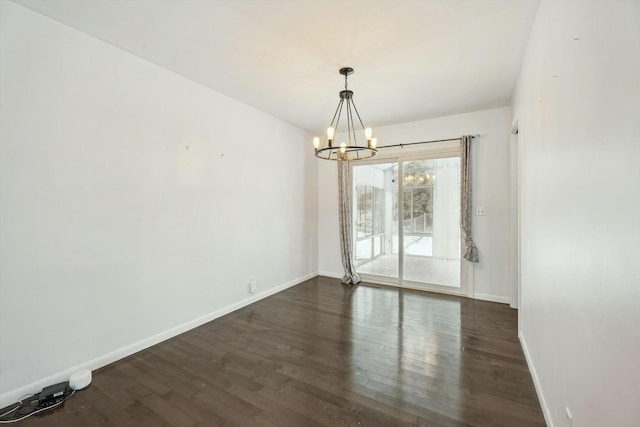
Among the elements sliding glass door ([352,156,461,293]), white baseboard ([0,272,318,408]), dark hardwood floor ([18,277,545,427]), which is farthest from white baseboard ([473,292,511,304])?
white baseboard ([0,272,318,408])

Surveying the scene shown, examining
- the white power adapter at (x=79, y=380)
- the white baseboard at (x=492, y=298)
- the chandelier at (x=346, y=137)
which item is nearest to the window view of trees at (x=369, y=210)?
the chandelier at (x=346, y=137)

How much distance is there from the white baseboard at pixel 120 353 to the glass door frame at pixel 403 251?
2310 millimetres

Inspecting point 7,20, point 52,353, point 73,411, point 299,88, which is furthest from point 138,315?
point 299,88

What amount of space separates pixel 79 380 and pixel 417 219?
4559mm

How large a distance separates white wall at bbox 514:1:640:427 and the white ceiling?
0.57m

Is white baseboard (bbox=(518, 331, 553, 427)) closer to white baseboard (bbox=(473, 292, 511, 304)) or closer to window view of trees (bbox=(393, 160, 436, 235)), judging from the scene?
white baseboard (bbox=(473, 292, 511, 304))

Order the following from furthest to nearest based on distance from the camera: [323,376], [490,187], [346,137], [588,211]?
[346,137] → [490,187] → [323,376] → [588,211]

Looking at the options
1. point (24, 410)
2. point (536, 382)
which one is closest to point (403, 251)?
point (536, 382)

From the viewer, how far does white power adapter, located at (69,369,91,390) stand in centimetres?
220

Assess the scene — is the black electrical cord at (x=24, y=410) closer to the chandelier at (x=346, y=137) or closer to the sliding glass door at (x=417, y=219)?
the chandelier at (x=346, y=137)

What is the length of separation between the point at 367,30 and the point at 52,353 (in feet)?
11.9

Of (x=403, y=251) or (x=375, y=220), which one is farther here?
(x=375, y=220)

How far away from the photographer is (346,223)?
5.24m

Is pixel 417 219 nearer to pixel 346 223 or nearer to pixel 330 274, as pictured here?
pixel 346 223
